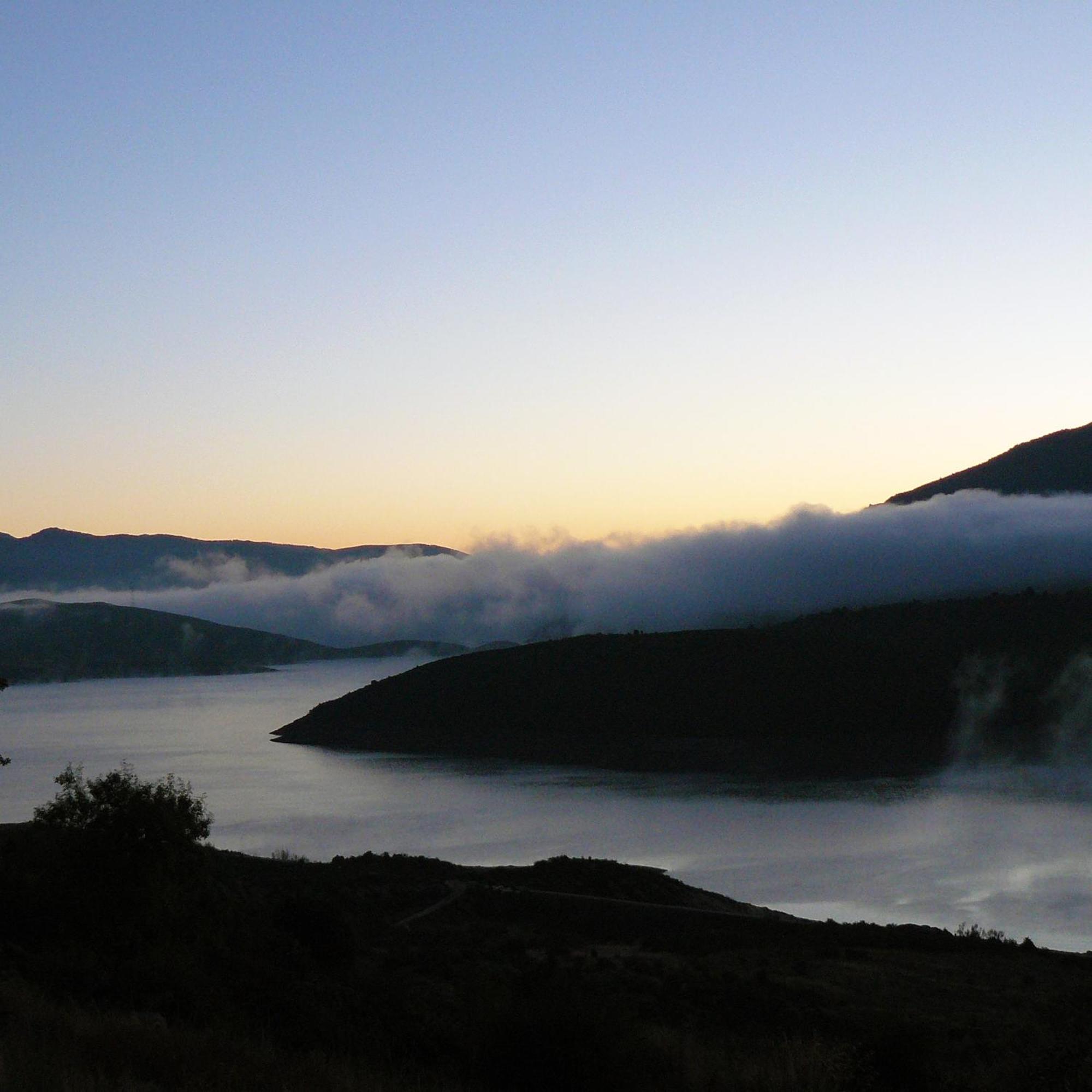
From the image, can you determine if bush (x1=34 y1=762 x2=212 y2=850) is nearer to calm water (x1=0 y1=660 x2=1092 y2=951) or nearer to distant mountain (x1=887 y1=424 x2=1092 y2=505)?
calm water (x1=0 y1=660 x2=1092 y2=951)

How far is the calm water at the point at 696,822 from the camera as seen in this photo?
36469 mm

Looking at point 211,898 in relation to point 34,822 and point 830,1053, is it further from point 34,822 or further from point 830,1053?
point 830,1053

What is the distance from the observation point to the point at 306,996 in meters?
11.2

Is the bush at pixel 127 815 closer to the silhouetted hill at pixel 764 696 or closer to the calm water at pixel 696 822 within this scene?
the calm water at pixel 696 822

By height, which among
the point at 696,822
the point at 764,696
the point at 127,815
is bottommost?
the point at 696,822

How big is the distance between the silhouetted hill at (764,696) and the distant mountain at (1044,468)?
200ft

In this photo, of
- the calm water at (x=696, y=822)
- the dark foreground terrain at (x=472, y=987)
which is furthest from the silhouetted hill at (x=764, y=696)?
the dark foreground terrain at (x=472, y=987)

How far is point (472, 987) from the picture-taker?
1523 cm

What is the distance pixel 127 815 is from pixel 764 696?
7679 cm

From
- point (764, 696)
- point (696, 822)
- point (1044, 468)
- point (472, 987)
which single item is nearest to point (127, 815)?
point (472, 987)

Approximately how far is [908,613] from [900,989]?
8376cm

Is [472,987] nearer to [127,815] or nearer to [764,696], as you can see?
[127,815]

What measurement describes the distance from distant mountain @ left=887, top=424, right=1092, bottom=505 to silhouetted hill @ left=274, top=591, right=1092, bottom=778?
200 feet

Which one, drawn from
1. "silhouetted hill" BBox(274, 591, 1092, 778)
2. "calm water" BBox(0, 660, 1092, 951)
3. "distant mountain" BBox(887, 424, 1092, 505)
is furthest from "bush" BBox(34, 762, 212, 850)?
"distant mountain" BBox(887, 424, 1092, 505)
